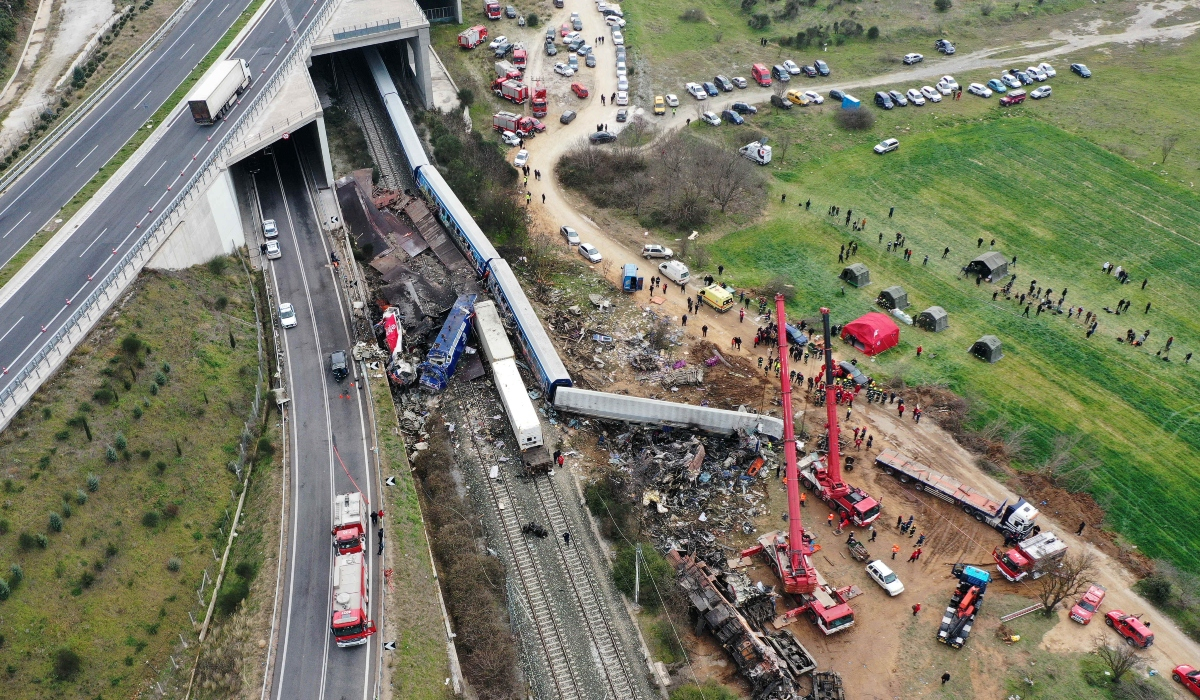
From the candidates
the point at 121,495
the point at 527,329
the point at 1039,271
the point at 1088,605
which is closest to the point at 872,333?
the point at 1039,271

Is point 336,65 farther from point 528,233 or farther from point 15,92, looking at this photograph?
point 528,233

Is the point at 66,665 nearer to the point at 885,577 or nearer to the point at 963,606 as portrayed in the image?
the point at 885,577

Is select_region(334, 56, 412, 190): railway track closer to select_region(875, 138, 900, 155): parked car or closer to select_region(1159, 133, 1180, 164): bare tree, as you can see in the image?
select_region(875, 138, 900, 155): parked car

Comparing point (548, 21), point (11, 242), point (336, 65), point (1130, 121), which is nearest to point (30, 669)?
point (11, 242)

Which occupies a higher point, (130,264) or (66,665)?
(130,264)

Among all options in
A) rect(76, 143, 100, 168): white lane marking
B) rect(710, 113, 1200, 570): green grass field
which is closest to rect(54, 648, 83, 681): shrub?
rect(76, 143, 100, 168): white lane marking

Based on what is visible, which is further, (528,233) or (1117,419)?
(528,233)
